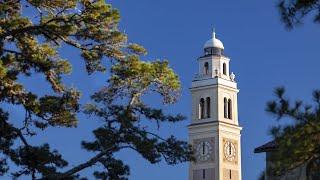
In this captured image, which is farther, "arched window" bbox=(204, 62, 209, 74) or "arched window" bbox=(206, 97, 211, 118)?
"arched window" bbox=(204, 62, 209, 74)

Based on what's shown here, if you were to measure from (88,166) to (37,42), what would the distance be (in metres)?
4.01

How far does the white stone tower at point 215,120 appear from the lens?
76.2 metres

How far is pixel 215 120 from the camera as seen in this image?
78.5m

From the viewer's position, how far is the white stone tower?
76.2 meters

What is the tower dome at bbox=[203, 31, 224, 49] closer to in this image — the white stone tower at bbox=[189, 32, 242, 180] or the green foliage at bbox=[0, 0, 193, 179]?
the white stone tower at bbox=[189, 32, 242, 180]

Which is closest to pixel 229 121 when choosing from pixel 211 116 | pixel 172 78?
pixel 211 116

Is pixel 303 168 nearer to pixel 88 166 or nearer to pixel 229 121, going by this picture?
pixel 88 166

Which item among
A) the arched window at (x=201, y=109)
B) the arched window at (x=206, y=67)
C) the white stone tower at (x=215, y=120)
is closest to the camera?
the white stone tower at (x=215, y=120)

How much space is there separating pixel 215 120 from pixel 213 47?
9.17 meters

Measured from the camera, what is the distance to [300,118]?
1159 cm

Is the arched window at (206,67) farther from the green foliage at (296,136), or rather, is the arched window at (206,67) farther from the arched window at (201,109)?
the green foliage at (296,136)

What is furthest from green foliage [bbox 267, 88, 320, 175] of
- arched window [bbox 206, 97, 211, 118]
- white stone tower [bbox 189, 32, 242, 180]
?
arched window [bbox 206, 97, 211, 118]

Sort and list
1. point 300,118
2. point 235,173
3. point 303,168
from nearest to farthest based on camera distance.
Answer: point 300,118 → point 303,168 → point 235,173

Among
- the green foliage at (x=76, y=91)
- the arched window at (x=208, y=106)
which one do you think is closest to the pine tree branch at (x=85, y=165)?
the green foliage at (x=76, y=91)
